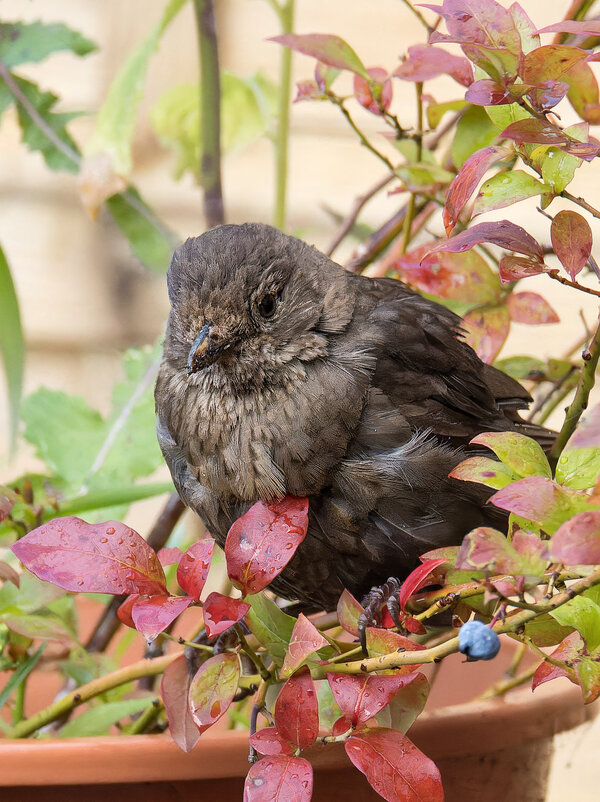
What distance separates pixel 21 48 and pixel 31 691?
796 millimetres

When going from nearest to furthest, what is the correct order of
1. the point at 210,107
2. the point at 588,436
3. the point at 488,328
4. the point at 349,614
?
the point at 588,436
the point at 349,614
the point at 488,328
the point at 210,107

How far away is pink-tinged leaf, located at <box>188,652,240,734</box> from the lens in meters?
0.57

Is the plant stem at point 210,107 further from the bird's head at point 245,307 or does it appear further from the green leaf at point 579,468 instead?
the green leaf at point 579,468

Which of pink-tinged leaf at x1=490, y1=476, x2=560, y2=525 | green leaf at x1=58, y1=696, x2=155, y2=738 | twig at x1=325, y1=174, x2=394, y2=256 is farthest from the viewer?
twig at x1=325, y1=174, x2=394, y2=256

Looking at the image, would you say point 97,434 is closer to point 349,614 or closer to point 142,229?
point 142,229

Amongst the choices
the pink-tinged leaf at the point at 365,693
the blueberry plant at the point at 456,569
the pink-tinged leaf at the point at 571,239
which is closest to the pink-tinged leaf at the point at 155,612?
the blueberry plant at the point at 456,569

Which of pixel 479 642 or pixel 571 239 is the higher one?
pixel 571 239

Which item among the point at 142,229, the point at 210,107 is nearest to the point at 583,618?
the point at 210,107

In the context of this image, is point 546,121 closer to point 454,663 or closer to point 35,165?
point 454,663

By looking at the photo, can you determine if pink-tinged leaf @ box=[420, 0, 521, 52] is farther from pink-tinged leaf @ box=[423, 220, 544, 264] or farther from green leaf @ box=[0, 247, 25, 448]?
green leaf @ box=[0, 247, 25, 448]

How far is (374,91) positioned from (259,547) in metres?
0.48

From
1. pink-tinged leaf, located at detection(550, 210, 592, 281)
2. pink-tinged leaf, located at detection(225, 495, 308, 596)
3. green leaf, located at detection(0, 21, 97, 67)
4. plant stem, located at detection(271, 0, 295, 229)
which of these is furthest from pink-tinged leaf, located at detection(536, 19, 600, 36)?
green leaf, located at detection(0, 21, 97, 67)

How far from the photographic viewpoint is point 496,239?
0.56 metres

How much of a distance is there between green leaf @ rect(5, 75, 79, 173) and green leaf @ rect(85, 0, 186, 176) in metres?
0.09
